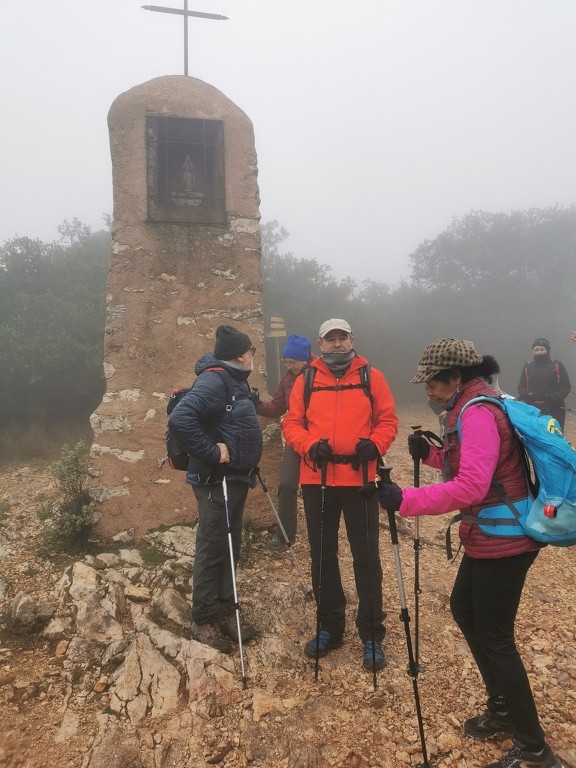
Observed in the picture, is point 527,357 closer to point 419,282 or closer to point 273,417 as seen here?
point 419,282

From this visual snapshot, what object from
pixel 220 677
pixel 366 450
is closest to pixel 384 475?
pixel 366 450

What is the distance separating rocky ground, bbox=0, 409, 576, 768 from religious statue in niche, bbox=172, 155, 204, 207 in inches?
157

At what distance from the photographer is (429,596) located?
433cm

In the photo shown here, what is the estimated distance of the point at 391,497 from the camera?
250 centimetres

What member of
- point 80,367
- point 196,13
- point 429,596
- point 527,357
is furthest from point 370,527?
point 527,357

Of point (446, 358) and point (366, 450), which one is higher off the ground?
point (446, 358)

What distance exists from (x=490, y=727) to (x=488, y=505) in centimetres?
143

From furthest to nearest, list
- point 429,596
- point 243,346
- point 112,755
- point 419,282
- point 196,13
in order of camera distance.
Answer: point 419,282, point 196,13, point 429,596, point 243,346, point 112,755

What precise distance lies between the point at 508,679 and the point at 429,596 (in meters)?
2.03

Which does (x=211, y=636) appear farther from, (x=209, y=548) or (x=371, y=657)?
(x=371, y=657)

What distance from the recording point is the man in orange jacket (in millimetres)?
3289

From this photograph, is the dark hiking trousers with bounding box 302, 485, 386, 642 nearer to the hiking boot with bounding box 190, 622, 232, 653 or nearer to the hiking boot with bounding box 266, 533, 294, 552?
the hiking boot with bounding box 190, 622, 232, 653

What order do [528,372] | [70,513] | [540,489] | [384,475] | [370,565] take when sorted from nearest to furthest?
[540,489] < [384,475] < [370,565] < [70,513] < [528,372]

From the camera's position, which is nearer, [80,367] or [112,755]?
[112,755]
